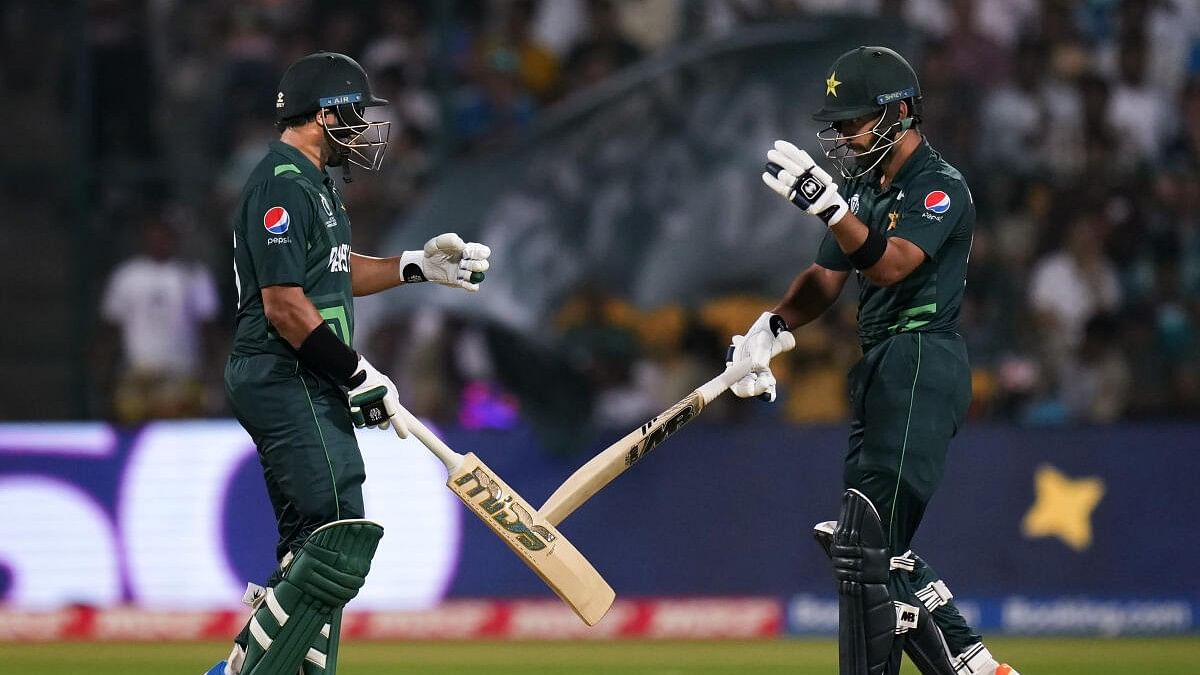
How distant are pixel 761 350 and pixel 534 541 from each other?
40.8 inches

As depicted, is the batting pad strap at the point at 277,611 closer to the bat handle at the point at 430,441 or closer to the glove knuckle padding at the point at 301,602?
the glove knuckle padding at the point at 301,602

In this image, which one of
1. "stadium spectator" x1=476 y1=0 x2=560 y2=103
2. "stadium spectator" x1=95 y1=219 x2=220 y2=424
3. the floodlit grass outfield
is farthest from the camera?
"stadium spectator" x1=476 y1=0 x2=560 y2=103

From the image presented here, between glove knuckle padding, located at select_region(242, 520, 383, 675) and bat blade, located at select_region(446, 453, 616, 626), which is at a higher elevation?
bat blade, located at select_region(446, 453, 616, 626)

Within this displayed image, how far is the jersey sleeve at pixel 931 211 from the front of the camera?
18.2ft

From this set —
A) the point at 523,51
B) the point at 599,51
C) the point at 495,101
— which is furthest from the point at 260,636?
the point at 523,51

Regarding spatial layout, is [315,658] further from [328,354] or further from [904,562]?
[904,562]

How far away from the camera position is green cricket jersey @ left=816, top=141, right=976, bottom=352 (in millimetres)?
5574

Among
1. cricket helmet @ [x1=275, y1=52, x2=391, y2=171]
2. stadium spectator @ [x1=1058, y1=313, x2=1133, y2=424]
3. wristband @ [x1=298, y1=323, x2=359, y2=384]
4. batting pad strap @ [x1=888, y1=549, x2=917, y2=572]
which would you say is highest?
stadium spectator @ [x1=1058, y1=313, x2=1133, y2=424]

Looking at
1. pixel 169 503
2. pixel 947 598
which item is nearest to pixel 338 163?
pixel 947 598

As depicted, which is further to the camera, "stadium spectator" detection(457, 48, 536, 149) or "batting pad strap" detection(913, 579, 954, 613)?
"stadium spectator" detection(457, 48, 536, 149)

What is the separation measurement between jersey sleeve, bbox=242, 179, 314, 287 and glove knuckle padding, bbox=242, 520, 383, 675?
0.75 metres

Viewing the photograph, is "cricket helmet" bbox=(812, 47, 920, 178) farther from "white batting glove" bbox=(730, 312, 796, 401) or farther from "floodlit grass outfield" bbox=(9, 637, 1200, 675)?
"floodlit grass outfield" bbox=(9, 637, 1200, 675)

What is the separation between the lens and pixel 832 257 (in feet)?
19.9

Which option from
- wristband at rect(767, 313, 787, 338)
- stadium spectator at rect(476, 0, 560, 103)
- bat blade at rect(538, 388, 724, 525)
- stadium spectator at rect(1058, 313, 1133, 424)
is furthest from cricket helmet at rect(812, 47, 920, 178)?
stadium spectator at rect(476, 0, 560, 103)
